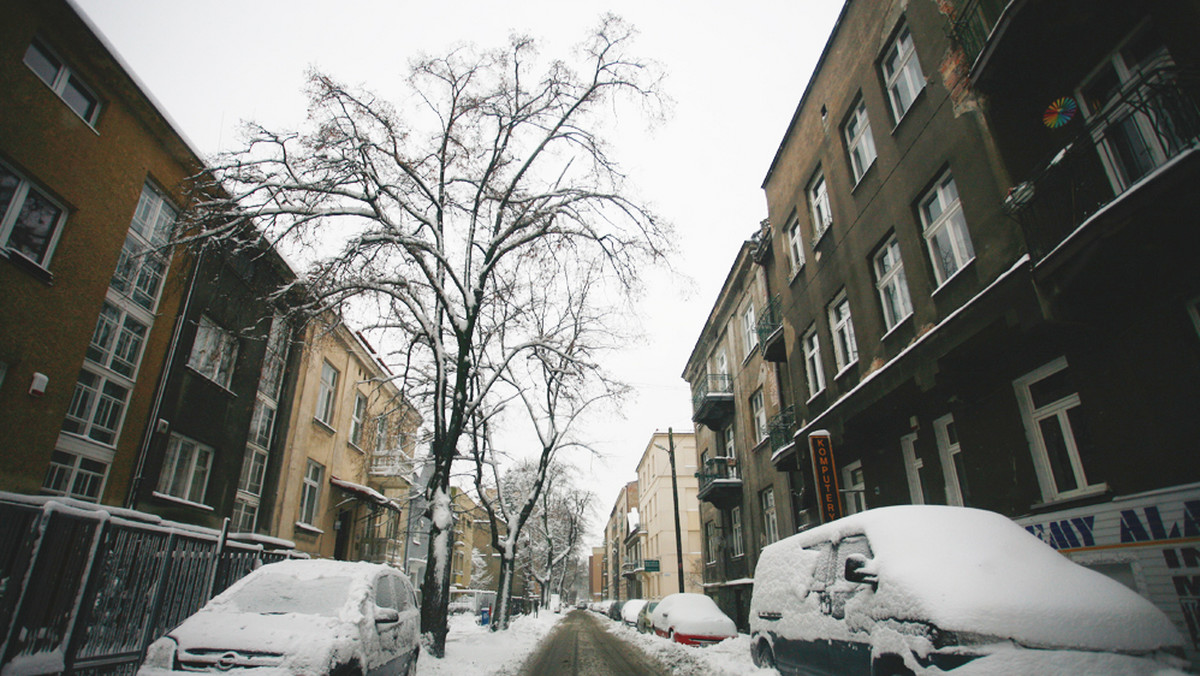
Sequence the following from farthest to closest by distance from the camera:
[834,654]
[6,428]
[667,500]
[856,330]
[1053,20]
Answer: [667,500], [856,330], [6,428], [1053,20], [834,654]

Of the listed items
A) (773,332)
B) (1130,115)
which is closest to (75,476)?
(1130,115)

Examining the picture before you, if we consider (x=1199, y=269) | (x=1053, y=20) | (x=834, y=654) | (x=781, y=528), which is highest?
(x=1053, y=20)

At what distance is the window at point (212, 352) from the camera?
1290cm

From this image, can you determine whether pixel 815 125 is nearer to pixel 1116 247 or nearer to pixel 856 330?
pixel 856 330

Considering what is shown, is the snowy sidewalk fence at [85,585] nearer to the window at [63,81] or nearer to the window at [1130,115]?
the window at [63,81]

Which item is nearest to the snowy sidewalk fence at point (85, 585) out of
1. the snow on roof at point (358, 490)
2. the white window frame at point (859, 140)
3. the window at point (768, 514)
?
the snow on roof at point (358, 490)

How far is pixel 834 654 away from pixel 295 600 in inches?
210

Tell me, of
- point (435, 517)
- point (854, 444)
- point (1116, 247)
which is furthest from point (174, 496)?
point (1116, 247)

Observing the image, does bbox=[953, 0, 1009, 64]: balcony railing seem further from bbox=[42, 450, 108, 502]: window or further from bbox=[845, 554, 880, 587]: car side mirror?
bbox=[42, 450, 108, 502]: window

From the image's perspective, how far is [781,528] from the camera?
16125 mm

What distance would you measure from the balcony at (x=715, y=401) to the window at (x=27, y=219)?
19.3 metres

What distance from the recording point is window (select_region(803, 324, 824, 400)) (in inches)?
541

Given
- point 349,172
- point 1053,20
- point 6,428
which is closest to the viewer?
point 1053,20

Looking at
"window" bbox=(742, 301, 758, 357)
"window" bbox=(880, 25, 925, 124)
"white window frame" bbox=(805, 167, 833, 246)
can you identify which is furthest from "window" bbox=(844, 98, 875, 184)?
"window" bbox=(742, 301, 758, 357)
